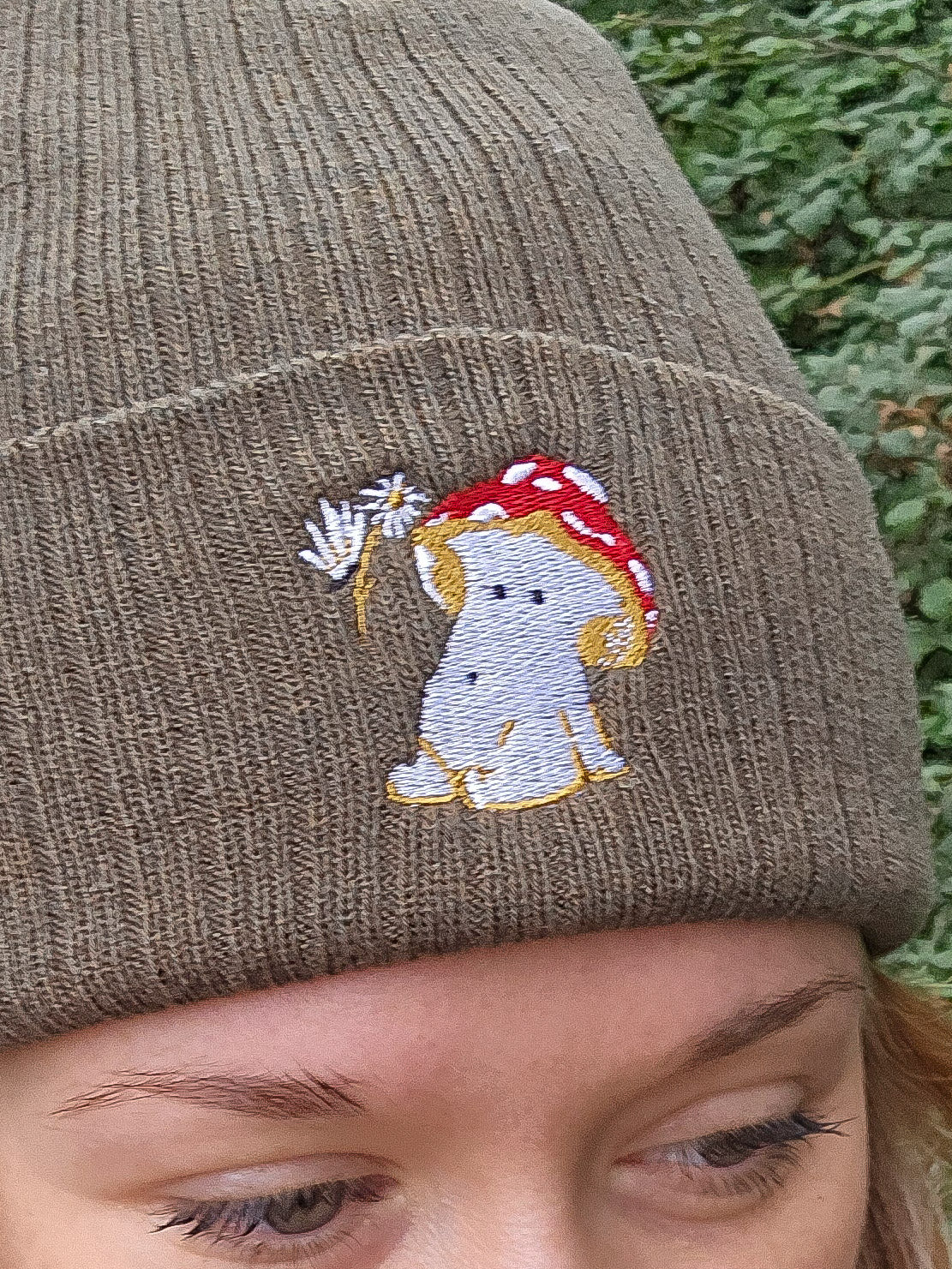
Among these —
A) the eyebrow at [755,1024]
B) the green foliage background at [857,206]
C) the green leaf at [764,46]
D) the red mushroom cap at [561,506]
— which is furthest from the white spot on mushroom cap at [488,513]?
the green leaf at [764,46]

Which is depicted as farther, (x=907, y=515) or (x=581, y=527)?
(x=907, y=515)

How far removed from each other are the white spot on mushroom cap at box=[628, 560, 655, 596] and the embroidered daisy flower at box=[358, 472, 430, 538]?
17cm

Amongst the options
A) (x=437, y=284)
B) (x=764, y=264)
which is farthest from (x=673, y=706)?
(x=764, y=264)

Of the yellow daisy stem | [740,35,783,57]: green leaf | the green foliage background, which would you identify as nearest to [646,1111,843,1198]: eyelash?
the yellow daisy stem

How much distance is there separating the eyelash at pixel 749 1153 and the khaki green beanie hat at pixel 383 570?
0.18 m

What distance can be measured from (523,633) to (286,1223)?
0.46 metres

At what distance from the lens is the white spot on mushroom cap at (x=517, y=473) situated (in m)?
1.12

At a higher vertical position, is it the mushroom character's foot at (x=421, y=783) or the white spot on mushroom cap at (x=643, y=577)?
the white spot on mushroom cap at (x=643, y=577)

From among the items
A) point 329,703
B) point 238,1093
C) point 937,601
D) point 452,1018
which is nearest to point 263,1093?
point 238,1093

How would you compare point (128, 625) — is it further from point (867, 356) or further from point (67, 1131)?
point (867, 356)

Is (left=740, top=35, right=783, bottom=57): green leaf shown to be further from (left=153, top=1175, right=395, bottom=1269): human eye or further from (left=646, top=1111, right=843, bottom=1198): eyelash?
(left=153, top=1175, right=395, bottom=1269): human eye

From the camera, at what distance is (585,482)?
1134mm

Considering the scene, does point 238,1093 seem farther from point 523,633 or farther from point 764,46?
point 764,46

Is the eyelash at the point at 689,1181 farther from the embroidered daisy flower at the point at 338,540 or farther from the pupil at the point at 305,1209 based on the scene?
the embroidered daisy flower at the point at 338,540
